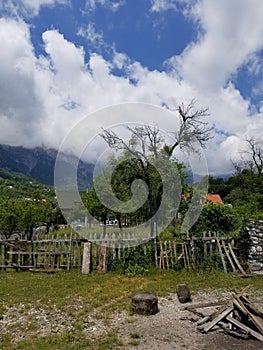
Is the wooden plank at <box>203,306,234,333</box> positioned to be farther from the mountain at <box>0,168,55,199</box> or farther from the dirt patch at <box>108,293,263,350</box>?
the mountain at <box>0,168,55,199</box>

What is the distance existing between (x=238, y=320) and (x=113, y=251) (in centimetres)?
648

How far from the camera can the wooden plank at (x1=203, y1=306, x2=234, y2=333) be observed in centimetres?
598

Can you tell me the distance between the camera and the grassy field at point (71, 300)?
5.68m

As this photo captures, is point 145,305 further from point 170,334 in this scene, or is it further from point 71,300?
point 71,300

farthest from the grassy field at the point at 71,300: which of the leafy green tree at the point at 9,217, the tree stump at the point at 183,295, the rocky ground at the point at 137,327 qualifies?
the leafy green tree at the point at 9,217

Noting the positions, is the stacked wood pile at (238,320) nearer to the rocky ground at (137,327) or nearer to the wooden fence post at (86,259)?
the rocky ground at (137,327)

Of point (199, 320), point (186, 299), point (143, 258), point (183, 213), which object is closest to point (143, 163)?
point (183, 213)

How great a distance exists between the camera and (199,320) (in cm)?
654

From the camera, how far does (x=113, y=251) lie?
12008 millimetres

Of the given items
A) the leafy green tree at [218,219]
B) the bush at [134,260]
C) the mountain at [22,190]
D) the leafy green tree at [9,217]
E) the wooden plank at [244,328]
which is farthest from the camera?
the mountain at [22,190]

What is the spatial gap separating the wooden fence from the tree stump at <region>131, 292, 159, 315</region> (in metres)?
4.48

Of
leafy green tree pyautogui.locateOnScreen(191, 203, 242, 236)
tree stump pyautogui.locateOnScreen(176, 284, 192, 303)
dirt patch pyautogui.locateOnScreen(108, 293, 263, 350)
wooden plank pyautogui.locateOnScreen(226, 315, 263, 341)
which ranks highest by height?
leafy green tree pyautogui.locateOnScreen(191, 203, 242, 236)

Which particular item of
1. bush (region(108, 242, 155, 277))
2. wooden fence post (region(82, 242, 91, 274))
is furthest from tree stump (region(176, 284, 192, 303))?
wooden fence post (region(82, 242, 91, 274))

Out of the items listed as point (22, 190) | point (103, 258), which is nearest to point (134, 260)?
point (103, 258)
